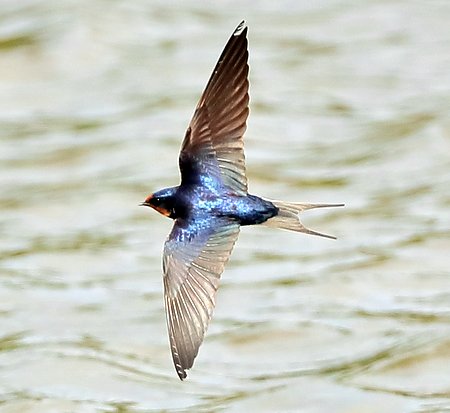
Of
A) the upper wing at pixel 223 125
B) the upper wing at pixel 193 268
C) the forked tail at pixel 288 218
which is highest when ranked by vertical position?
the upper wing at pixel 223 125

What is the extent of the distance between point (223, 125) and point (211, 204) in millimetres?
178

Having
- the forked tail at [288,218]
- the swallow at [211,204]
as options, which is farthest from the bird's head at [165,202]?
the forked tail at [288,218]

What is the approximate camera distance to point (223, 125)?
3.21m

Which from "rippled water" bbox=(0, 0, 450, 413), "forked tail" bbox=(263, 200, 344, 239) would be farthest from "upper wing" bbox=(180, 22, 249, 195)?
"rippled water" bbox=(0, 0, 450, 413)

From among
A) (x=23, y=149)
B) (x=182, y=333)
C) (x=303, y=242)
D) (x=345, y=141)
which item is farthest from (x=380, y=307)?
(x=182, y=333)

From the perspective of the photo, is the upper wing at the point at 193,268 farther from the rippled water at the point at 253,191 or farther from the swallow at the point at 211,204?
the rippled water at the point at 253,191

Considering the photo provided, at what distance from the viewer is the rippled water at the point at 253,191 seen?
520 centimetres

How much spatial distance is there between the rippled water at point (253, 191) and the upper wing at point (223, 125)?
5.62 feet

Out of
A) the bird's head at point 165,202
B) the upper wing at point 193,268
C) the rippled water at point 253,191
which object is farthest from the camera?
the rippled water at point 253,191

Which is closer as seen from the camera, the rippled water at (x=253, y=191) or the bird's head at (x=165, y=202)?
the bird's head at (x=165, y=202)

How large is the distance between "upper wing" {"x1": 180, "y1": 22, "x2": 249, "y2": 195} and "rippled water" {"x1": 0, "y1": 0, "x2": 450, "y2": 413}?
171cm

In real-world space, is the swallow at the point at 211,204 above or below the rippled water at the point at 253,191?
above

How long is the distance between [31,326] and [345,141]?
230 cm

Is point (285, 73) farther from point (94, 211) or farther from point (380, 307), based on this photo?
point (380, 307)
